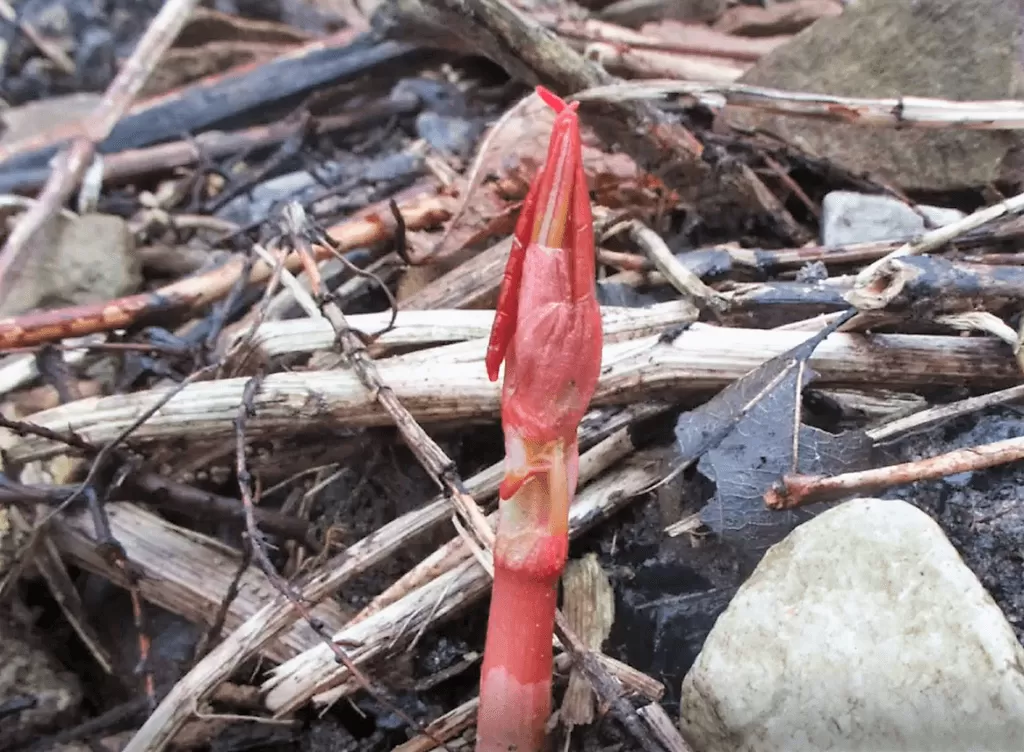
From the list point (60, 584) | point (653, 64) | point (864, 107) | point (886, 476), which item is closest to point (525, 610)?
point (886, 476)

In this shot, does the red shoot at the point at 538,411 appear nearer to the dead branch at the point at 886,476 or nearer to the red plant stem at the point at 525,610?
the red plant stem at the point at 525,610

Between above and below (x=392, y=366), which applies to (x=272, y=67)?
above

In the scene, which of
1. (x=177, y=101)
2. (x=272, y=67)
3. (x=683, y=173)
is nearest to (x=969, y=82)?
(x=683, y=173)

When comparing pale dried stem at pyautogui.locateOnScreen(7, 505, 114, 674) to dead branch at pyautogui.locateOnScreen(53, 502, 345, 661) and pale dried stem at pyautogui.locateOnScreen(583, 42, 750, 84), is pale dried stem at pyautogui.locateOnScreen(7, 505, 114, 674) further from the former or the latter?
pale dried stem at pyautogui.locateOnScreen(583, 42, 750, 84)

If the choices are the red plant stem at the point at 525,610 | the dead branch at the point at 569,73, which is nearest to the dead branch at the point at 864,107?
the dead branch at the point at 569,73

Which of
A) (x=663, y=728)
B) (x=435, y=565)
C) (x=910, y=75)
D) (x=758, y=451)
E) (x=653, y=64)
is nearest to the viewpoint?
(x=663, y=728)

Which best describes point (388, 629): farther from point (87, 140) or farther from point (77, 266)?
point (87, 140)

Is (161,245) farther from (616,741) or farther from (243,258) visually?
(616,741)
